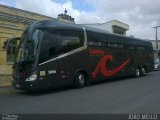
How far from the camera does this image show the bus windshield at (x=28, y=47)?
55.2 feet

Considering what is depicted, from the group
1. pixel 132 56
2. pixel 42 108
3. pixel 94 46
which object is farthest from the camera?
pixel 132 56

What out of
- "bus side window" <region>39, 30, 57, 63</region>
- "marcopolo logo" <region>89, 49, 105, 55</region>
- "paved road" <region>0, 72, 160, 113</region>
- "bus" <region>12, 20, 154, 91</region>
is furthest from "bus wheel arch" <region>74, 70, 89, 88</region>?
"paved road" <region>0, 72, 160, 113</region>

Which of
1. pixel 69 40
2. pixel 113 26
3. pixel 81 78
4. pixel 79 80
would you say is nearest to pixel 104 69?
pixel 81 78

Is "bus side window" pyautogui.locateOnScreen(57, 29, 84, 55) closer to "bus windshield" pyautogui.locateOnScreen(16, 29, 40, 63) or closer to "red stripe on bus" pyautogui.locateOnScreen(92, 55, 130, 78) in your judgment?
"bus windshield" pyautogui.locateOnScreen(16, 29, 40, 63)

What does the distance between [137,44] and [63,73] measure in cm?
1236

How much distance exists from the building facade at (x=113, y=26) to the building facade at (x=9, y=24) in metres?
22.8

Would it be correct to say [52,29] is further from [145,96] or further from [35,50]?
[145,96]

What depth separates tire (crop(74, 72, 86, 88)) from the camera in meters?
19.5

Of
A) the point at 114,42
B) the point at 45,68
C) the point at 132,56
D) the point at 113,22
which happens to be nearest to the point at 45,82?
the point at 45,68

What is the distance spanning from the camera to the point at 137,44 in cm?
2923

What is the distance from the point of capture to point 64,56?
728 inches

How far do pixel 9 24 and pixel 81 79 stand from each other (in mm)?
12618

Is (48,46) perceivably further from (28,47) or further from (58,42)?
(28,47)

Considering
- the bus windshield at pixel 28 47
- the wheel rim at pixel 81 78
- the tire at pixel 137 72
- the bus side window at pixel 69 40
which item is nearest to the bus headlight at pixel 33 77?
the bus windshield at pixel 28 47
